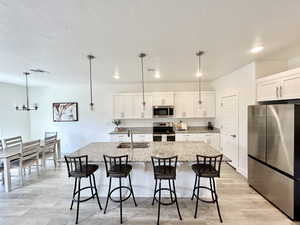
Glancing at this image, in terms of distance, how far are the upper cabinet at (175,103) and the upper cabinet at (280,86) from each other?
7.70 feet

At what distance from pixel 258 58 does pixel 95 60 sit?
3.30m

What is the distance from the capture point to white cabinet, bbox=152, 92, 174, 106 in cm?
596

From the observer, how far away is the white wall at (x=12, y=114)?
19.0 feet

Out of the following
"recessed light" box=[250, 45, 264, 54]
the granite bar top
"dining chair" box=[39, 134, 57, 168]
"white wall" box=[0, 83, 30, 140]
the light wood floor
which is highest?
"recessed light" box=[250, 45, 264, 54]

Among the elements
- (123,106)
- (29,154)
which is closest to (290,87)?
(123,106)

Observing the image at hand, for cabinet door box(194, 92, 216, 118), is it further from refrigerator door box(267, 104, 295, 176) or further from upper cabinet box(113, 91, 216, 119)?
refrigerator door box(267, 104, 295, 176)

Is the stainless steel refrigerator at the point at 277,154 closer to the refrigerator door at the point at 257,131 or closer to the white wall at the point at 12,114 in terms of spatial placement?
the refrigerator door at the point at 257,131

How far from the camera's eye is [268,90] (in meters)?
3.33

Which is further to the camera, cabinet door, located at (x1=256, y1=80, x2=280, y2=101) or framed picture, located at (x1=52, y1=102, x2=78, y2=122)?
framed picture, located at (x1=52, y1=102, x2=78, y2=122)

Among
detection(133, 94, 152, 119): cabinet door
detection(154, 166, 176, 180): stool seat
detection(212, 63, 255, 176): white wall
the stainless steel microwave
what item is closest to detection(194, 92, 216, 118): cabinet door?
the stainless steel microwave

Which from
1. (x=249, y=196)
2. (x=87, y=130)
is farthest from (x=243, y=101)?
(x=87, y=130)

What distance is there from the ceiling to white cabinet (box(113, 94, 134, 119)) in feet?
8.54

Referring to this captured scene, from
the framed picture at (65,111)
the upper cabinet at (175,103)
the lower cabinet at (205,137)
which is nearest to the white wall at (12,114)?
the framed picture at (65,111)

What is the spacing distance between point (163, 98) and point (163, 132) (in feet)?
3.83
